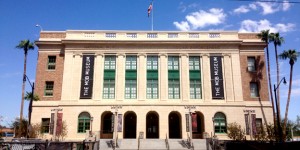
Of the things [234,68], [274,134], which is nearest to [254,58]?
[234,68]

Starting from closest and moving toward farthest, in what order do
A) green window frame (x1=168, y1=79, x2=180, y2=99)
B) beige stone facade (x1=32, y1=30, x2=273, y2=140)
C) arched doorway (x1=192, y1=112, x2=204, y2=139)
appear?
1. beige stone facade (x1=32, y1=30, x2=273, y2=140)
2. arched doorway (x1=192, y1=112, x2=204, y2=139)
3. green window frame (x1=168, y1=79, x2=180, y2=99)

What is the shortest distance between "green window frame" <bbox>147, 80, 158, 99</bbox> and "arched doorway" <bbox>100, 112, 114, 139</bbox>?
19.0 feet

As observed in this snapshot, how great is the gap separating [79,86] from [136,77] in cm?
769

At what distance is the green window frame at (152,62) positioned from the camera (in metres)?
39.8

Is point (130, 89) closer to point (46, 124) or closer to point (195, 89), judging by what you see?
point (195, 89)

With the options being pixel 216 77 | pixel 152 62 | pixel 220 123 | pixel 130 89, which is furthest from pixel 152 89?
pixel 220 123

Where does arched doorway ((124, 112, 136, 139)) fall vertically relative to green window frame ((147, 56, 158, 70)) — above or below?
below

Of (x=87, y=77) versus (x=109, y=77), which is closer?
(x=87, y=77)

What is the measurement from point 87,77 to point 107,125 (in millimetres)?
7012

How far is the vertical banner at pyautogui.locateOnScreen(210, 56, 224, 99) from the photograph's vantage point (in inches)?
1518

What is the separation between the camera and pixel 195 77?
Answer: 39.4 m

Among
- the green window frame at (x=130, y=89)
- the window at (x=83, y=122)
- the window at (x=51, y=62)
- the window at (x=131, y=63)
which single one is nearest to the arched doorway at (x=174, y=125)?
the green window frame at (x=130, y=89)

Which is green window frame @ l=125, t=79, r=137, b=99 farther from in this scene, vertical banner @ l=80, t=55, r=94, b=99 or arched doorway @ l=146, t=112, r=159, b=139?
vertical banner @ l=80, t=55, r=94, b=99

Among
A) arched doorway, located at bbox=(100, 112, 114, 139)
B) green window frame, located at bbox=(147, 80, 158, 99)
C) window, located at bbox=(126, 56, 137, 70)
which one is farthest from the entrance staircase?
window, located at bbox=(126, 56, 137, 70)
